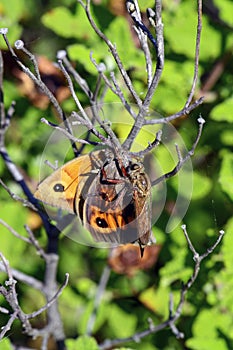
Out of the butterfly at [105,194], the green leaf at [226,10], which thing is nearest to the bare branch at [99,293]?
the butterfly at [105,194]

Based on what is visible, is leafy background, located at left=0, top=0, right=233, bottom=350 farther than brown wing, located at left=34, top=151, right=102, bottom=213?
Yes

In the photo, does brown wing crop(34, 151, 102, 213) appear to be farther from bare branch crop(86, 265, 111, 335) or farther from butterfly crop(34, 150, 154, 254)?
bare branch crop(86, 265, 111, 335)

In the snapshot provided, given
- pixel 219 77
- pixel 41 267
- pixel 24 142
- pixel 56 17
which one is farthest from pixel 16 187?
pixel 219 77

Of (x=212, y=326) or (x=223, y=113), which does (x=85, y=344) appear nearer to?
(x=212, y=326)

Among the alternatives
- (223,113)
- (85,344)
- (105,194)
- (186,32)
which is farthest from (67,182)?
(186,32)

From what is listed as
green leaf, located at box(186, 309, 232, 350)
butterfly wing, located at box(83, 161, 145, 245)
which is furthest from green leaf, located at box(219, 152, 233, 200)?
butterfly wing, located at box(83, 161, 145, 245)

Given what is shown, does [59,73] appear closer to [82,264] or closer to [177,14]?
[177,14]

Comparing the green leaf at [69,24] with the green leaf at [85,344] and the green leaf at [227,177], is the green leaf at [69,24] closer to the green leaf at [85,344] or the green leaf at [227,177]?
the green leaf at [227,177]
